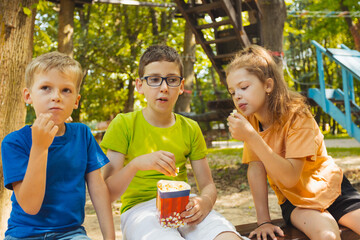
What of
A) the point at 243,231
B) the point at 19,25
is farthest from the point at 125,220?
the point at 19,25

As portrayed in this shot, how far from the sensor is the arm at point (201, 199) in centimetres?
170

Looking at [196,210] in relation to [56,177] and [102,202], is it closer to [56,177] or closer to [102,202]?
[102,202]

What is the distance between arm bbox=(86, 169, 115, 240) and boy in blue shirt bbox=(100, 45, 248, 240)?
0.08 meters

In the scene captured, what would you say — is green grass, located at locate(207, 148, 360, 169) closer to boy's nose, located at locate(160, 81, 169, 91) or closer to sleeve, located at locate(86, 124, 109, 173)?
boy's nose, located at locate(160, 81, 169, 91)

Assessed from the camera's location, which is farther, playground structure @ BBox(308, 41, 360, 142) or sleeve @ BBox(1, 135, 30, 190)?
playground structure @ BBox(308, 41, 360, 142)

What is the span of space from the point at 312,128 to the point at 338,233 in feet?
2.04

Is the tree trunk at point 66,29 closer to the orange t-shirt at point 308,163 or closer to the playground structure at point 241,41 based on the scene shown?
the playground structure at point 241,41

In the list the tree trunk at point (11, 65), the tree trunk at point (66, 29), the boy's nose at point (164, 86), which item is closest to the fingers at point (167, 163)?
the boy's nose at point (164, 86)

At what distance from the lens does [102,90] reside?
14.7 metres

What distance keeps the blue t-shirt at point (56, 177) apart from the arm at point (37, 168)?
93mm

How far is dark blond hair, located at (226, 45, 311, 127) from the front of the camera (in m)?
2.04

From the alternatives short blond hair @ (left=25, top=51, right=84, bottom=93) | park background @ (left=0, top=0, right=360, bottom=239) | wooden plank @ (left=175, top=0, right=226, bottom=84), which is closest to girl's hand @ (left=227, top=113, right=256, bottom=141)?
short blond hair @ (left=25, top=51, right=84, bottom=93)

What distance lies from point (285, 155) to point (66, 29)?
6.14m

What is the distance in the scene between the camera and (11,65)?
308cm
